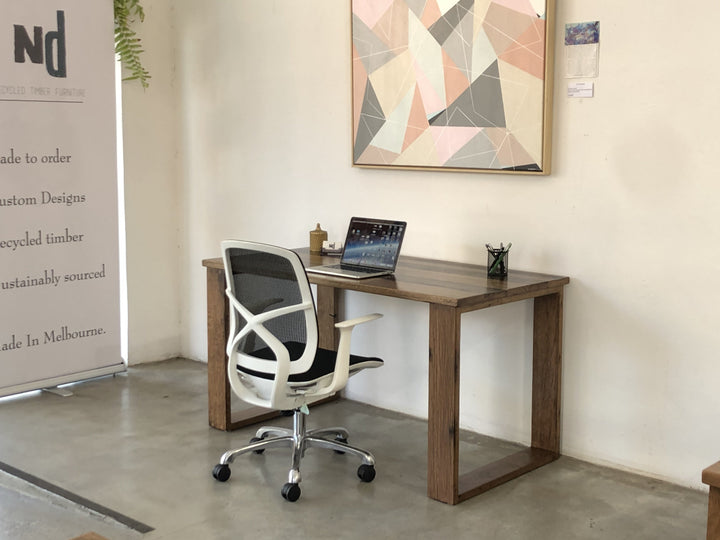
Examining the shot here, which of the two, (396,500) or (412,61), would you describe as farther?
(412,61)

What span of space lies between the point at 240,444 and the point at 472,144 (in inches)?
66.0

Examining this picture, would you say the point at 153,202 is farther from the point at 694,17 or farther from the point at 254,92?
the point at 694,17

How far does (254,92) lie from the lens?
16.4 ft

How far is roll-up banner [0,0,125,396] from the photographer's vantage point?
4555mm

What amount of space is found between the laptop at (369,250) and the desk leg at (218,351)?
0.53 metres

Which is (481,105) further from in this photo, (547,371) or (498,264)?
(547,371)

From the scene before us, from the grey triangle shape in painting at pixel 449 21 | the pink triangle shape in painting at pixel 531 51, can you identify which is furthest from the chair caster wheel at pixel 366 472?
the grey triangle shape in painting at pixel 449 21

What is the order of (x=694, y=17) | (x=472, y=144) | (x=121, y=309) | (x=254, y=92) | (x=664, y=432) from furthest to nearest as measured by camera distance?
(x=121, y=309) < (x=254, y=92) < (x=472, y=144) < (x=664, y=432) < (x=694, y=17)

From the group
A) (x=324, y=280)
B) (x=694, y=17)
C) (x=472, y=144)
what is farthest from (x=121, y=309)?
(x=694, y=17)

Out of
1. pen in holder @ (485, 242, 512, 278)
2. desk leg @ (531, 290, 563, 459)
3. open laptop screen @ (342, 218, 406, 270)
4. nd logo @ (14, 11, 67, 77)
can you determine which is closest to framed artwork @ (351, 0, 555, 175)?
pen in holder @ (485, 242, 512, 278)

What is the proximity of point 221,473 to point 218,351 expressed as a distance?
2.62 ft

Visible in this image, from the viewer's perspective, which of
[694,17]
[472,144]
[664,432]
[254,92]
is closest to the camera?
[694,17]

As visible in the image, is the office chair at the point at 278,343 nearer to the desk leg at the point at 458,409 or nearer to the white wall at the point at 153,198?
the desk leg at the point at 458,409

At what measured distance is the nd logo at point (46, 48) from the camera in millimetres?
4523
